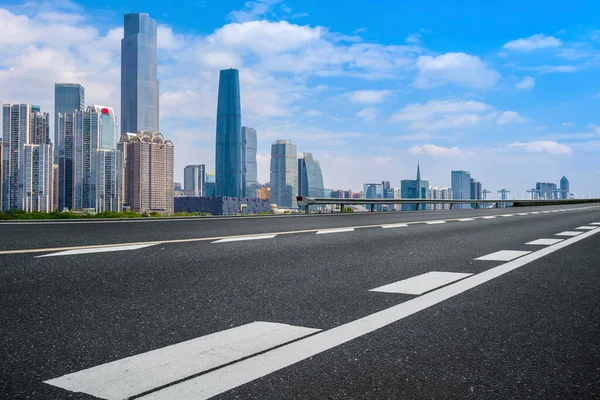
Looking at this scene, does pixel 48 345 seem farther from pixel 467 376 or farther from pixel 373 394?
pixel 467 376

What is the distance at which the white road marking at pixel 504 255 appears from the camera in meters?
7.09

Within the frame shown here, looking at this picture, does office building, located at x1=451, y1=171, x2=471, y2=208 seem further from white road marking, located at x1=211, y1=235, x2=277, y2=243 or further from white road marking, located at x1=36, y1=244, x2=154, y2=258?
white road marking, located at x1=36, y1=244, x2=154, y2=258

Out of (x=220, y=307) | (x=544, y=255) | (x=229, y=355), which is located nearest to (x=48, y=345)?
(x=229, y=355)

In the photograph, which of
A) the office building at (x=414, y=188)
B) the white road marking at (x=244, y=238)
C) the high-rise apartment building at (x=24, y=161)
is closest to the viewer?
the white road marking at (x=244, y=238)

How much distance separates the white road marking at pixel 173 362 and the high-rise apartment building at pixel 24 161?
78.7 metres

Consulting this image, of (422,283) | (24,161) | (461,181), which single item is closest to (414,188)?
(461,181)

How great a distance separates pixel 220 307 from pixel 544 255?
18.3 feet

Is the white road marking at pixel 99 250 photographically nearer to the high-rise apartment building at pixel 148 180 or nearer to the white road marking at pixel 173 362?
the white road marking at pixel 173 362

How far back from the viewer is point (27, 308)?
368cm

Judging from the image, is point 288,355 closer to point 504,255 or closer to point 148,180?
point 504,255

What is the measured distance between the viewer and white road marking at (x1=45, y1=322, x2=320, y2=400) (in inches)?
85.0

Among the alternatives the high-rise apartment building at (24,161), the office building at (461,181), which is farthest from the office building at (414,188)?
the high-rise apartment building at (24,161)

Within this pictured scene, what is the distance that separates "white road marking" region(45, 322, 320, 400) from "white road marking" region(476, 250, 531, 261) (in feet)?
15.1

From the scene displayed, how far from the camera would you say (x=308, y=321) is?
3393mm
